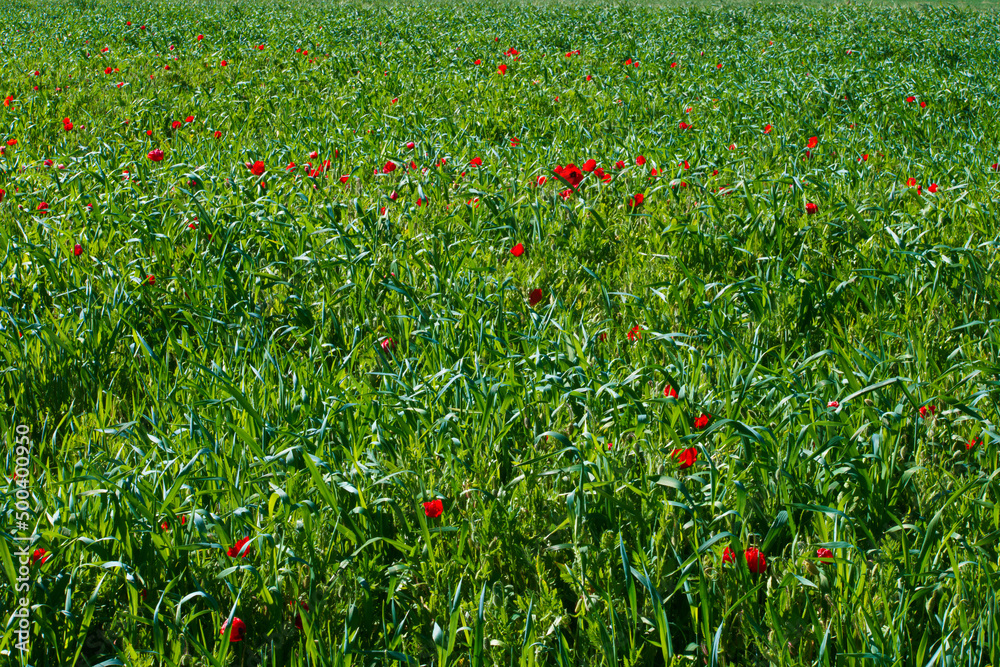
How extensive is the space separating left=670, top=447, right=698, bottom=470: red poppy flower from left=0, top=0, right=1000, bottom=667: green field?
0.02 meters

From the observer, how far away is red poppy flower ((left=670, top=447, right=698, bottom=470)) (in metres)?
1.91

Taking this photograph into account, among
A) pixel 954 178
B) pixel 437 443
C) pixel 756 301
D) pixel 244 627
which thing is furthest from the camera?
pixel 954 178

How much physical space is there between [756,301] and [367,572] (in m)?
1.66

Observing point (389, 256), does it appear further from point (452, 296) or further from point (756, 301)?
point (756, 301)

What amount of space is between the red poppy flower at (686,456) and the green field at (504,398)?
24 millimetres

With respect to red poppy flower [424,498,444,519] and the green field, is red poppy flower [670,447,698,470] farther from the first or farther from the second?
red poppy flower [424,498,444,519]

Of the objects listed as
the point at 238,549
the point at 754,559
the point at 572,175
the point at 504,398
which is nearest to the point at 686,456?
the point at 754,559

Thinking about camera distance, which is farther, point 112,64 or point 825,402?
point 112,64

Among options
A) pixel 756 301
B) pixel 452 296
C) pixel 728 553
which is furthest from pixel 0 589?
pixel 756 301

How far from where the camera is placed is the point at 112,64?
8.58 meters

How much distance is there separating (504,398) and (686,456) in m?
0.53

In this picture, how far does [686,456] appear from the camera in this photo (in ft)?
6.27

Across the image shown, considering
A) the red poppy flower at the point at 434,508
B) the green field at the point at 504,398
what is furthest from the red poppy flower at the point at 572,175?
the red poppy flower at the point at 434,508

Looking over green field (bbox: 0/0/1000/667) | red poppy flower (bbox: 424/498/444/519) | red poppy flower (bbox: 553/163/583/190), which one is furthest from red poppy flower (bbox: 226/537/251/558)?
red poppy flower (bbox: 553/163/583/190)
